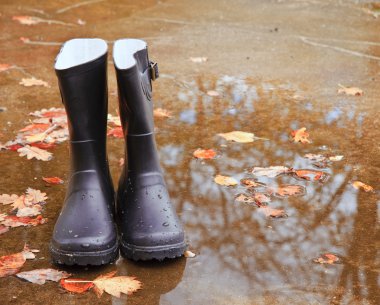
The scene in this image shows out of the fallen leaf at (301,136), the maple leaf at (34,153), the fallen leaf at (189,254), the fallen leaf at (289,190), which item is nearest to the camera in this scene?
the fallen leaf at (189,254)

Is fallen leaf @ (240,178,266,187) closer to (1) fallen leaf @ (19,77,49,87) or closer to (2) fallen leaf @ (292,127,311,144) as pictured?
(2) fallen leaf @ (292,127,311,144)

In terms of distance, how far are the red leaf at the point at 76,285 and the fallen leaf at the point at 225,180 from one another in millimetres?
918

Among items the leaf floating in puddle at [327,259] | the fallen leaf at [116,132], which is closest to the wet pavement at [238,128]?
the leaf floating in puddle at [327,259]

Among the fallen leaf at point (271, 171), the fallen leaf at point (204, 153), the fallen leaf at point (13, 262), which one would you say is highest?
the fallen leaf at point (13, 262)

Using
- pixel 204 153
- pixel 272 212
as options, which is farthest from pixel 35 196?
pixel 272 212

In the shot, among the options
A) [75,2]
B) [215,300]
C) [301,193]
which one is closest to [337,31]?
[75,2]

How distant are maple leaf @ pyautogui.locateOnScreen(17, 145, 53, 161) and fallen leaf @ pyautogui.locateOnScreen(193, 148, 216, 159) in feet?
2.27

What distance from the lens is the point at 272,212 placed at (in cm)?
249

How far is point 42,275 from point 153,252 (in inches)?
14.3

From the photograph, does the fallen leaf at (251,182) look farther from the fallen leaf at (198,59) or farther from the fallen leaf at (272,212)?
the fallen leaf at (198,59)

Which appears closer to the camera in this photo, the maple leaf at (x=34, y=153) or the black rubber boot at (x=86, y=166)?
the black rubber boot at (x=86, y=166)

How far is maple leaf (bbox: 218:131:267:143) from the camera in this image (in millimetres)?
3229

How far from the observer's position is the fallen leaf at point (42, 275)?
202cm

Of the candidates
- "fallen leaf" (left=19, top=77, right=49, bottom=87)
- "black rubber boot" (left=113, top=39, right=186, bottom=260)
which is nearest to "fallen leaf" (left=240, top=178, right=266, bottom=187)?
"black rubber boot" (left=113, top=39, right=186, bottom=260)
